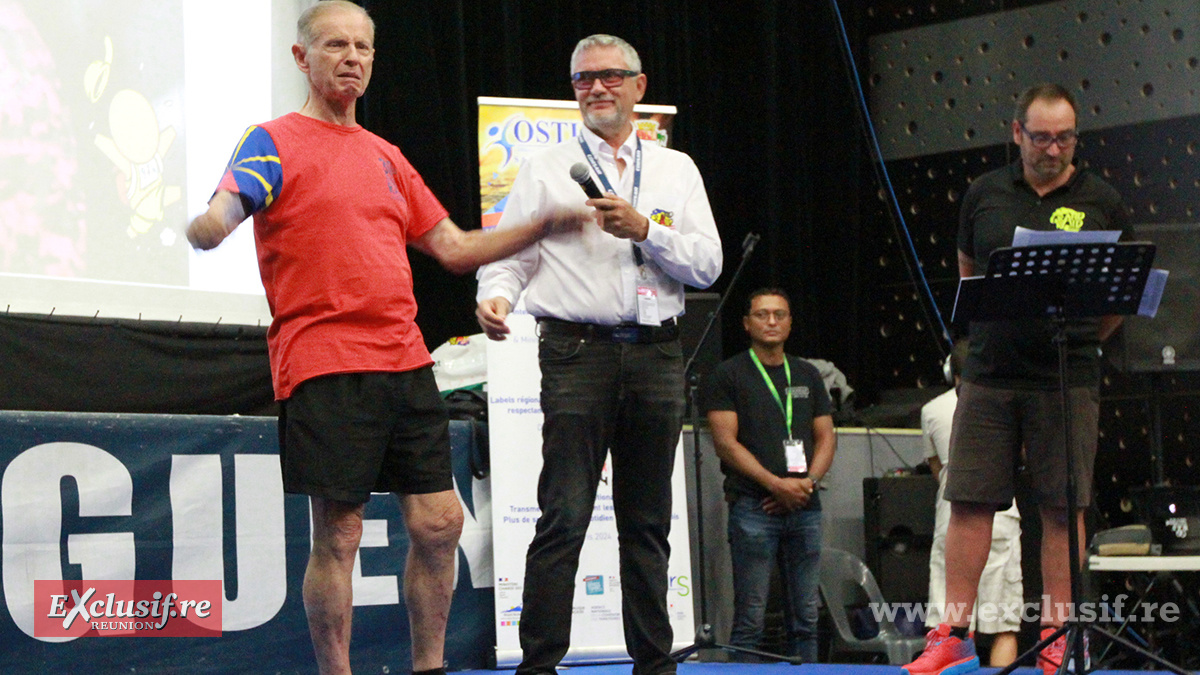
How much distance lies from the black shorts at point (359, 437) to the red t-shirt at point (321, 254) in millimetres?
38

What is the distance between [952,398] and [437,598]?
11.2 ft

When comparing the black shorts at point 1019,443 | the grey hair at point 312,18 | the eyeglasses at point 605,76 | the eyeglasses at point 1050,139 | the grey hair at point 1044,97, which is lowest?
the black shorts at point 1019,443

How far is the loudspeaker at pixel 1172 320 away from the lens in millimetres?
5000

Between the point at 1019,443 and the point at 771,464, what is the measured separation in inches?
86.1

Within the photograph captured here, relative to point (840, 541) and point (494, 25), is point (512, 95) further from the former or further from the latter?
point (840, 541)

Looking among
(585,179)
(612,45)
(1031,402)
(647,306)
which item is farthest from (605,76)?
(1031,402)

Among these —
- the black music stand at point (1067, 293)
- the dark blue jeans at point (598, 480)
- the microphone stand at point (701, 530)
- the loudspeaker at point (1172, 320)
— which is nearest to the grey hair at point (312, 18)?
the dark blue jeans at point (598, 480)

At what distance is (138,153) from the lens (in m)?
4.69

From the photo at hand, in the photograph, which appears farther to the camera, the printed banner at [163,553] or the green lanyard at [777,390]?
the green lanyard at [777,390]

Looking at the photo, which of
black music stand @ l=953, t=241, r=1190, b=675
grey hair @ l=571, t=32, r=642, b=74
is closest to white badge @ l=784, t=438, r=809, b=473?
black music stand @ l=953, t=241, r=1190, b=675

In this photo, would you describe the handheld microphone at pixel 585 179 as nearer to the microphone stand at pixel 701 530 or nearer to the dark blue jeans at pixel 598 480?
the dark blue jeans at pixel 598 480

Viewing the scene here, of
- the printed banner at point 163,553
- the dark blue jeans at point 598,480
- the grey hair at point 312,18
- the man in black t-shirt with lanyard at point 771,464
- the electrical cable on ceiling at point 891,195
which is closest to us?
the grey hair at point 312,18

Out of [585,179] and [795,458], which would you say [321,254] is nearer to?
[585,179]

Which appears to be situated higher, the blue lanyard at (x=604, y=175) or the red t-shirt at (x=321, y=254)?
the blue lanyard at (x=604, y=175)
